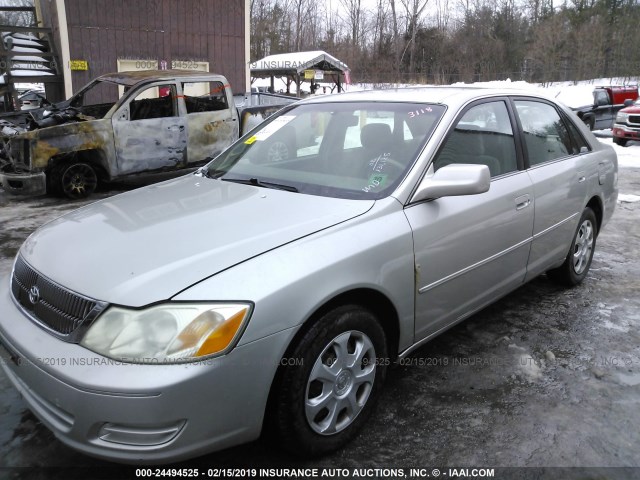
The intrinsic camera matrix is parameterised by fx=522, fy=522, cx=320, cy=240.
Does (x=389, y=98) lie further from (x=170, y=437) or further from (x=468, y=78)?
(x=468, y=78)

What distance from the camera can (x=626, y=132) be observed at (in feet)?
46.3

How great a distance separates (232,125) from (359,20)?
37612mm

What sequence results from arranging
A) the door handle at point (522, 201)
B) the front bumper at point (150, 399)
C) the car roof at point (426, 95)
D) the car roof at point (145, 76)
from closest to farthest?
the front bumper at point (150, 399)
the car roof at point (426, 95)
the door handle at point (522, 201)
the car roof at point (145, 76)

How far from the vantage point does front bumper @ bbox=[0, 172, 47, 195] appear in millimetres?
7434

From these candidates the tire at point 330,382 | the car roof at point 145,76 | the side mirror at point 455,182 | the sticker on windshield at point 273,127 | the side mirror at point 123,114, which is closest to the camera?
the tire at point 330,382

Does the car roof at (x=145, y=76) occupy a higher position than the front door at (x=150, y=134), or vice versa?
the car roof at (x=145, y=76)

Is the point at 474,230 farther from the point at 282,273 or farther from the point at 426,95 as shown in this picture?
the point at 282,273

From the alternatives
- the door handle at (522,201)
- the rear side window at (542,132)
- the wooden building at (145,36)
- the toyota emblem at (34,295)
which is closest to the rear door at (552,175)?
the rear side window at (542,132)

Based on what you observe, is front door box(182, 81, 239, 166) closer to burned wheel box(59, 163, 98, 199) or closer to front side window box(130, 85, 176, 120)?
front side window box(130, 85, 176, 120)

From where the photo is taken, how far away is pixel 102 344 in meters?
1.93

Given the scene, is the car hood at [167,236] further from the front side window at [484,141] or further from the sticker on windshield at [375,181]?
the front side window at [484,141]

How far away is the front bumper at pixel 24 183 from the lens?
7434 millimetres

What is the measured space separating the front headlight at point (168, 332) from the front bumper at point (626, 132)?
15072 mm

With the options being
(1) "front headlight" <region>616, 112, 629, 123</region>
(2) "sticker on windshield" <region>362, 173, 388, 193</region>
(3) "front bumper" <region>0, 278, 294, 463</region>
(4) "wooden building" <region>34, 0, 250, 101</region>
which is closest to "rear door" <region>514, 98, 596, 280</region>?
(2) "sticker on windshield" <region>362, 173, 388, 193</region>
